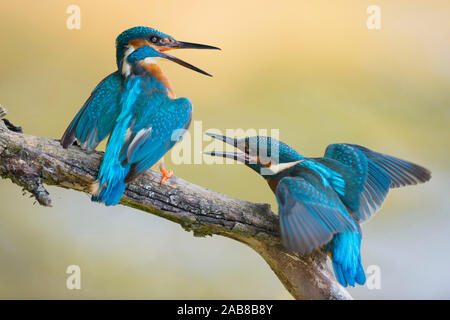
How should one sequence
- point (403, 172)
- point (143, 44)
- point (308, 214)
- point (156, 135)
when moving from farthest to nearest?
point (403, 172)
point (143, 44)
point (156, 135)
point (308, 214)

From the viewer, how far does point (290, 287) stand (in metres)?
1.91

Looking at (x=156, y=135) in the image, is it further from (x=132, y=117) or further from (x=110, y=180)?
(x=110, y=180)

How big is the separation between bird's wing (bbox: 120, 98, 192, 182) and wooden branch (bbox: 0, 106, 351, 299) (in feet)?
0.40

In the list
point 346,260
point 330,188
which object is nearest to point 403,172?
point 330,188

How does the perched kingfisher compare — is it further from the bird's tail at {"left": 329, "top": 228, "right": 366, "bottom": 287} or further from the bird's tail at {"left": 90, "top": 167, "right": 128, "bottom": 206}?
the bird's tail at {"left": 329, "top": 228, "right": 366, "bottom": 287}

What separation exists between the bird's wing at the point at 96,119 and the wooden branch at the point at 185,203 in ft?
0.14

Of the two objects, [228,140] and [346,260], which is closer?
[346,260]

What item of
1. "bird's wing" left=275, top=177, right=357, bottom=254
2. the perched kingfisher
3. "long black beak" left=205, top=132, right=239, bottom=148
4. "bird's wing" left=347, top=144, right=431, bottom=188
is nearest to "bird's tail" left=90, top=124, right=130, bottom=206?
the perched kingfisher

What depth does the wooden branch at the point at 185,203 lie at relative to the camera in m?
1.79

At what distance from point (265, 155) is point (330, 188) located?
0.29m

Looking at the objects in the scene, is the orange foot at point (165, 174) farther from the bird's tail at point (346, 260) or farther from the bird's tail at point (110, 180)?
the bird's tail at point (346, 260)

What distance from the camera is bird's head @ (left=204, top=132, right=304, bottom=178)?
6.54 ft

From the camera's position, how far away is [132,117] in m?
1.86
